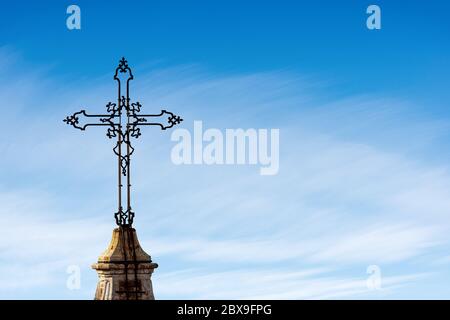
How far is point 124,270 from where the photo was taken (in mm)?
17984

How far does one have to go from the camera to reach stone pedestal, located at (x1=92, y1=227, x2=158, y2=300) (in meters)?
17.9

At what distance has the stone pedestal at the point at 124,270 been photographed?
1794 cm

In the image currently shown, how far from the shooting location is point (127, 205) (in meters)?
18.0

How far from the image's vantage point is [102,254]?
1812cm

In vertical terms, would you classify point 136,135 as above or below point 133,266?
above
